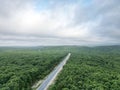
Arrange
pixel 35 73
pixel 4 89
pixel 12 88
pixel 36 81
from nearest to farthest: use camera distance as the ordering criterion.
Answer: pixel 4 89 → pixel 12 88 → pixel 36 81 → pixel 35 73

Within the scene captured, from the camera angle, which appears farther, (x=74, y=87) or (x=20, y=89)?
(x=20, y=89)

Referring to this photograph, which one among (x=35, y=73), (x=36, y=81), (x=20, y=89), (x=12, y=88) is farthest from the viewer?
(x=35, y=73)

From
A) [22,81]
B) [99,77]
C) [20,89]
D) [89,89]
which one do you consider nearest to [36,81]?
[22,81]

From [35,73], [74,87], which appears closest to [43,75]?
[35,73]

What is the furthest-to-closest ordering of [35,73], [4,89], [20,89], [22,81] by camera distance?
[35,73], [22,81], [20,89], [4,89]

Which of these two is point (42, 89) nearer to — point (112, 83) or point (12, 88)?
point (12, 88)

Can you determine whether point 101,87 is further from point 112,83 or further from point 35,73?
point 35,73

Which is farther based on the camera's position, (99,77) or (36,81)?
(36,81)

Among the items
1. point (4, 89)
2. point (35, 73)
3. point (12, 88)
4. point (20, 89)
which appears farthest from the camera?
point (35, 73)
